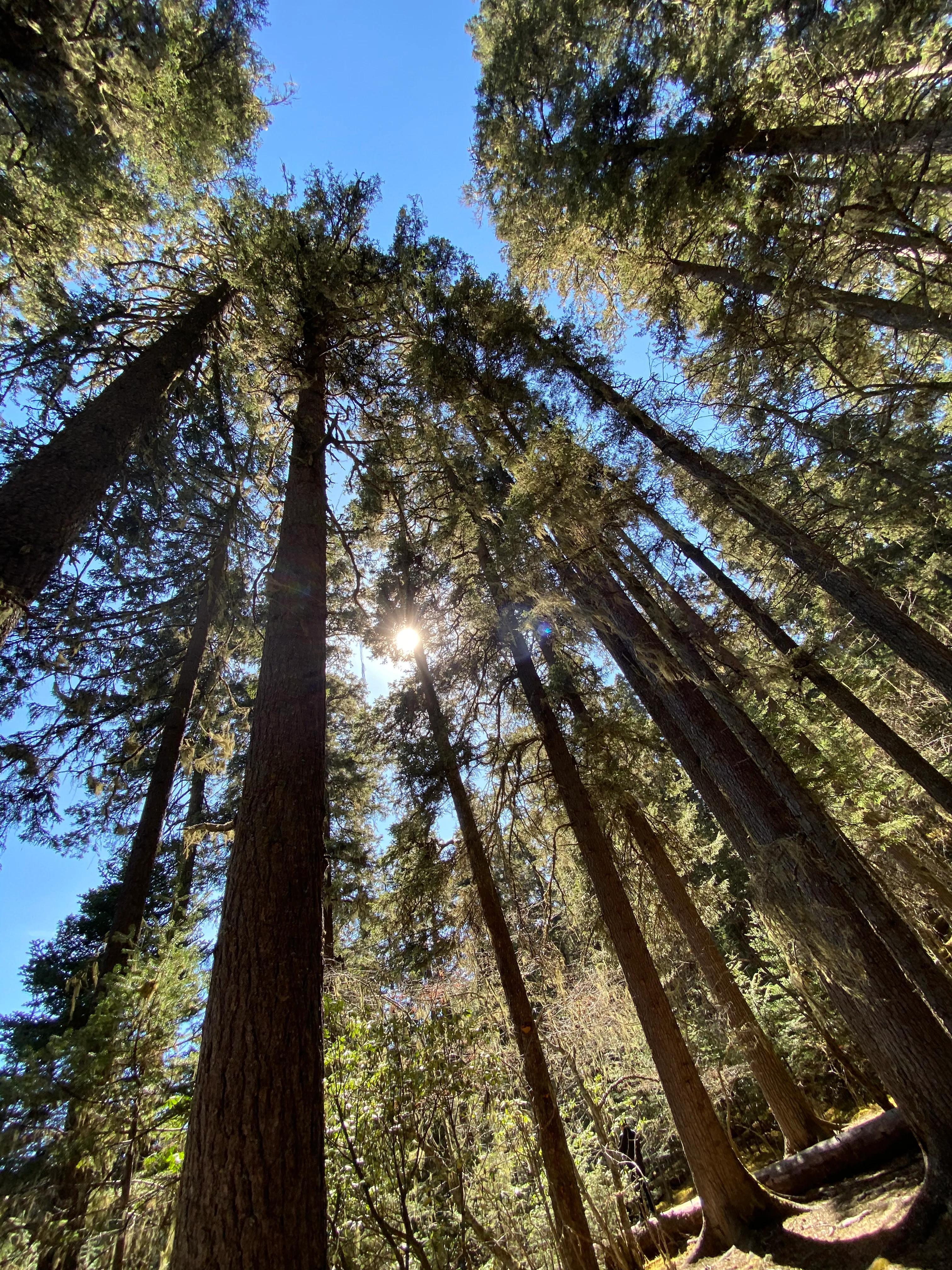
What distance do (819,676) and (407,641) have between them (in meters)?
7.35

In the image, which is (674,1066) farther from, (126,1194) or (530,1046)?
(126,1194)

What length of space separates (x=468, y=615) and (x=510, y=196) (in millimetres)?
7829

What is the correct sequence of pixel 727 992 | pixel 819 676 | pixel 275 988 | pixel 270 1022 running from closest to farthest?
pixel 270 1022
pixel 275 988
pixel 727 992
pixel 819 676

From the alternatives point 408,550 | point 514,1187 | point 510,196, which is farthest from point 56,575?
point 510,196

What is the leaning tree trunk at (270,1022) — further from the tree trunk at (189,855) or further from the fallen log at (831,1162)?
the fallen log at (831,1162)

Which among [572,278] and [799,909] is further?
[572,278]

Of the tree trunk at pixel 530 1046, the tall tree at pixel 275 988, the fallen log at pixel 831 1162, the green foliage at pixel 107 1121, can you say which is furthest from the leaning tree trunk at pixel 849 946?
the green foliage at pixel 107 1121

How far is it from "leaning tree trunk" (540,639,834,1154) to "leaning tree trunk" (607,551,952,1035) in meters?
2.07

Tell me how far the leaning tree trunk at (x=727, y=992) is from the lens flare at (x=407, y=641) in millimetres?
3388

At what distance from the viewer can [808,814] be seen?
5543 mm

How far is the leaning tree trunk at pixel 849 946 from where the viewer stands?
409 centimetres

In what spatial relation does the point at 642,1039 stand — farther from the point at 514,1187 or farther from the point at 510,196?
the point at 510,196

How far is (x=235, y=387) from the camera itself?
8.46m

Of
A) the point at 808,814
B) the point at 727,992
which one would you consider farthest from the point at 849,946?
the point at 727,992
